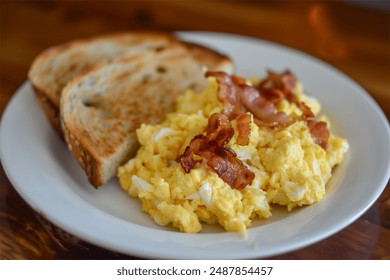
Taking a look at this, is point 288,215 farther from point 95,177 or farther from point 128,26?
point 128,26

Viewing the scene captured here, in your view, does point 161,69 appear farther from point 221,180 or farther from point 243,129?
point 221,180

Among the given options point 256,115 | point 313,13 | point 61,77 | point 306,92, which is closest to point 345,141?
point 256,115

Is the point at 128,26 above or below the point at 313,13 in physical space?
below

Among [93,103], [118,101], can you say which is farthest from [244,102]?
[93,103]

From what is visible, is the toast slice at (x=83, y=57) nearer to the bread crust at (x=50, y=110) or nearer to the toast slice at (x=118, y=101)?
the bread crust at (x=50, y=110)

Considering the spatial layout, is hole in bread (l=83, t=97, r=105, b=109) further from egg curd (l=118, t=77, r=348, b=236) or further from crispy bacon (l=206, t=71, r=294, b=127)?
crispy bacon (l=206, t=71, r=294, b=127)

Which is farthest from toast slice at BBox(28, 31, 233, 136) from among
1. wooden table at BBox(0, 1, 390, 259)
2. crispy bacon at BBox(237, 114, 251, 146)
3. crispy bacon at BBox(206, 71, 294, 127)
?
crispy bacon at BBox(237, 114, 251, 146)

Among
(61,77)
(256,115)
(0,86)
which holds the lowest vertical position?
(0,86)
